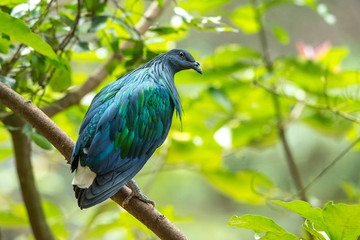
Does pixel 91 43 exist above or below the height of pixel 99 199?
above

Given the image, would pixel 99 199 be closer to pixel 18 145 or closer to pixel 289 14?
pixel 18 145

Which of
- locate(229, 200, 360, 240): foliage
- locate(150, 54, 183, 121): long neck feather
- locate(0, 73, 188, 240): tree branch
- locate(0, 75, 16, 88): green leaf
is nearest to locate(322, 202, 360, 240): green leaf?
locate(229, 200, 360, 240): foliage

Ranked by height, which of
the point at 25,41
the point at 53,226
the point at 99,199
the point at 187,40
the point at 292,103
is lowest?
the point at 187,40

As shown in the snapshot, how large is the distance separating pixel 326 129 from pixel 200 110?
1.51 ft

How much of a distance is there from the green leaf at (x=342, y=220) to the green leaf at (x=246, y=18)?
954 mm

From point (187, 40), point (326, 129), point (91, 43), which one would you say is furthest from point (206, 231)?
point (91, 43)

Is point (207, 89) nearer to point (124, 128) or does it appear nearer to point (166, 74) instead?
point (166, 74)

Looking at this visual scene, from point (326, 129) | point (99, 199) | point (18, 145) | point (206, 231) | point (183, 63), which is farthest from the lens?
point (206, 231)

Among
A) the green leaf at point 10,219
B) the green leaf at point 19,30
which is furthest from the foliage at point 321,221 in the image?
the green leaf at point 10,219

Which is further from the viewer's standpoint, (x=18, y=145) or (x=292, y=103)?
(x=292, y=103)

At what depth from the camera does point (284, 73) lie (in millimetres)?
1575

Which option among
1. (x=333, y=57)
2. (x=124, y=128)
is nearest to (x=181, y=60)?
(x=124, y=128)

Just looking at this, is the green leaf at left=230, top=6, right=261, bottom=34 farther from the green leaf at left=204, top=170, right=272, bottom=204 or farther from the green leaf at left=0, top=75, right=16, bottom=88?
the green leaf at left=0, top=75, right=16, bottom=88

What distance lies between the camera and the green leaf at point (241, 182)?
1595 mm
